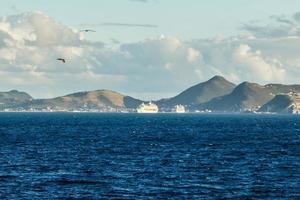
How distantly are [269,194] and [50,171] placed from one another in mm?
35681

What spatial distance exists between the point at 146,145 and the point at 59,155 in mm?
36041

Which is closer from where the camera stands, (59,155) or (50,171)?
(50,171)

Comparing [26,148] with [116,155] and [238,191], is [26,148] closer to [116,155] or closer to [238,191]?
[116,155]

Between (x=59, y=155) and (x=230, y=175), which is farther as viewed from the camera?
(x=59, y=155)

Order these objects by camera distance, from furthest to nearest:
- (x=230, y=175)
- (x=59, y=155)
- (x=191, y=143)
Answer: (x=191, y=143), (x=59, y=155), (x=230, y=175)

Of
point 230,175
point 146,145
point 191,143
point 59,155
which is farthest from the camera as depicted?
point 191,143

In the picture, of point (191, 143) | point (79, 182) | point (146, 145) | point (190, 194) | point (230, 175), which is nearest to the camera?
point (190, 194)

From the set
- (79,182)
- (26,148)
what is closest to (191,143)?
(26,148)

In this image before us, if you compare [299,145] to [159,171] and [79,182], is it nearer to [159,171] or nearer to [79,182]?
[159,171]

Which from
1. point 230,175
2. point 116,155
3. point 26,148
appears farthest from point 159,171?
A: point 26,148

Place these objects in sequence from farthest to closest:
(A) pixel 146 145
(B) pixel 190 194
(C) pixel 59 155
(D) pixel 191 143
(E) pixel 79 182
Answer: (D) pixel 191 143 < (A) pixel 146 145 < (C) pixel 59 155 < (E) pixel 79 182 < (B) pixel 190 194

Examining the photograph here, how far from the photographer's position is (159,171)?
10906 centimetres

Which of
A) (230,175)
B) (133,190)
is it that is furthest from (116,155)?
(133,190)

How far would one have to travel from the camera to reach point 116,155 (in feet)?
452
